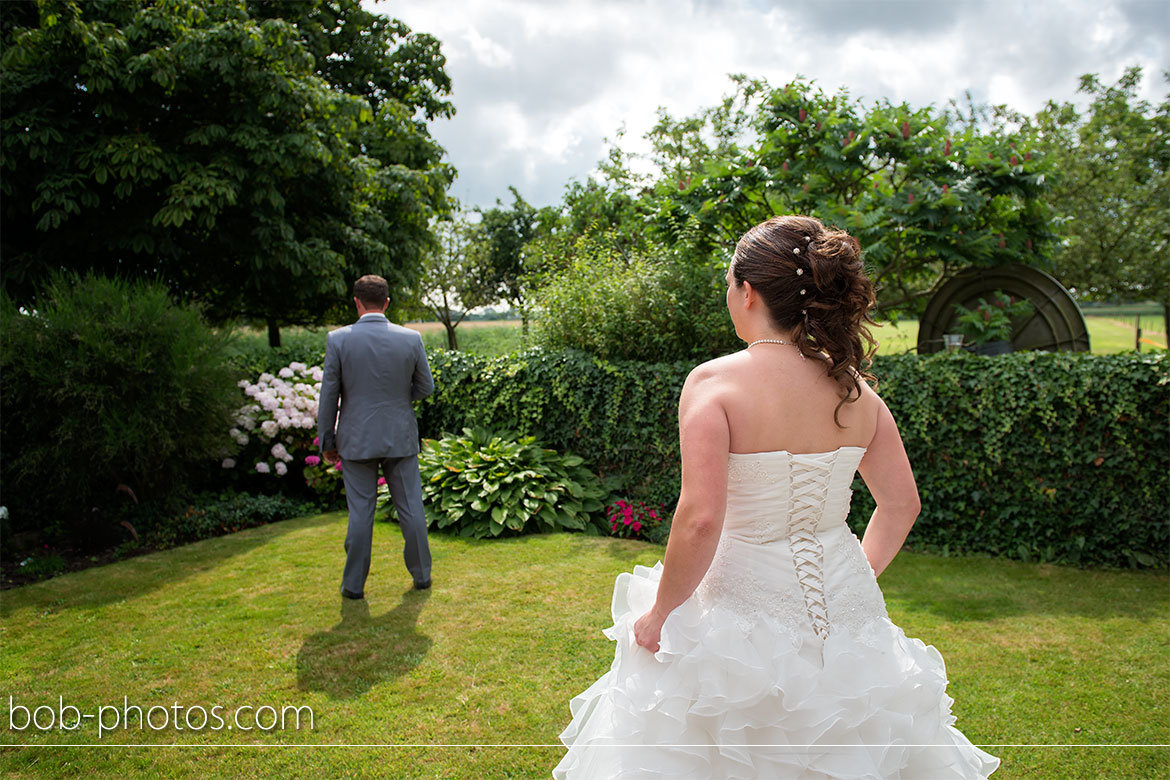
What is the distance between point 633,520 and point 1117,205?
1220 cm

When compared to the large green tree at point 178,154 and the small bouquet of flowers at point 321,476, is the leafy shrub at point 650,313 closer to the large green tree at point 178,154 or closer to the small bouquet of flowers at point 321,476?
the small bouquet of flowers at point 321,476

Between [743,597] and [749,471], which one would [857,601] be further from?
[749,471]

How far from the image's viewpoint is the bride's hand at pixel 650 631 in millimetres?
2133

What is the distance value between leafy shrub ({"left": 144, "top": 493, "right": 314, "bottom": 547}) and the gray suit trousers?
2.90 m

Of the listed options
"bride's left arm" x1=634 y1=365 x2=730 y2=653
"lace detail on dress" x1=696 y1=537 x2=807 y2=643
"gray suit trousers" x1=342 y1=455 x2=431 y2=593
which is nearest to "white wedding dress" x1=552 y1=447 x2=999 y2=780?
"lace detail on dress" x1=696 y1=537 x2=807 y2=643

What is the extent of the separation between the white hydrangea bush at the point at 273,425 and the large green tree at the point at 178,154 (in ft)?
8.39

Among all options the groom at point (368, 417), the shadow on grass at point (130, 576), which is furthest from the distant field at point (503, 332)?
the shadow on grass at point (130, 576)

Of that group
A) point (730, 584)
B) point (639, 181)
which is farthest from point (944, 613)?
point (639, 181)

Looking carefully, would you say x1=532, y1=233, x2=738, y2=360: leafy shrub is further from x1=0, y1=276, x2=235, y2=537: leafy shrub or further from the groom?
x1=0, y1=276, x2=235, y2=537: leafy shrub

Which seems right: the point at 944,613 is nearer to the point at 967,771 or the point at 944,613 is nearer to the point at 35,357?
the point at 967,771

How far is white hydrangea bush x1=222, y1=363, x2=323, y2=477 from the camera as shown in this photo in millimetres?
8438

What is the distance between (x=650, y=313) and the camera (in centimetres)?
810

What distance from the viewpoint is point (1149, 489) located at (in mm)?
5941

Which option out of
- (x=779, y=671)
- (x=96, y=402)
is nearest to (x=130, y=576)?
(x=96, y=402)
